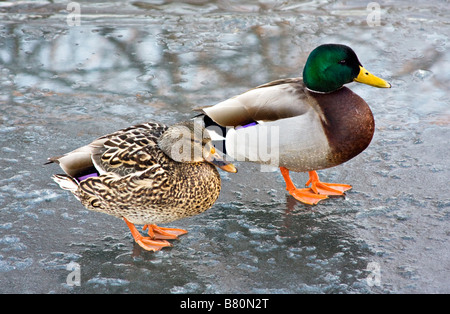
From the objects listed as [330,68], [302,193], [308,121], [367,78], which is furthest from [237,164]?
[367,78]

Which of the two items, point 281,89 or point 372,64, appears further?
point 372,64

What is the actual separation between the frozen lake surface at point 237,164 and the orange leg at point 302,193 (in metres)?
0.07

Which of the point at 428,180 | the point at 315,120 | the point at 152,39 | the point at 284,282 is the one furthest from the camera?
the point at 152,39

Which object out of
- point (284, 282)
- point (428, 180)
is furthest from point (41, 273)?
point (428, 180)

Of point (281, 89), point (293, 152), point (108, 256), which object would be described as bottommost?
point (108, 256)

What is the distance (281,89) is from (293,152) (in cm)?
49

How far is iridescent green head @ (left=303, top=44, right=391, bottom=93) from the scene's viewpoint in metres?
3.96

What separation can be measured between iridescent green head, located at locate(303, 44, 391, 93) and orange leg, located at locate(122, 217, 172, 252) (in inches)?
58.6

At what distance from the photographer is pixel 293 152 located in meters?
3.88

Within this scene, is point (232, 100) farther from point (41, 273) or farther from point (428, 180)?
point (41, 273)

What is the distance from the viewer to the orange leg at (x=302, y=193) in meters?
4.01

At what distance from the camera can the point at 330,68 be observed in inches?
156

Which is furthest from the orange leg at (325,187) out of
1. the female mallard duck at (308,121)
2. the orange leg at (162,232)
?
the orange leg at (162,232)

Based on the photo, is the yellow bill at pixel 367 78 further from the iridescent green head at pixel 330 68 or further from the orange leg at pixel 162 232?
the orange leg at pixel 162 232
